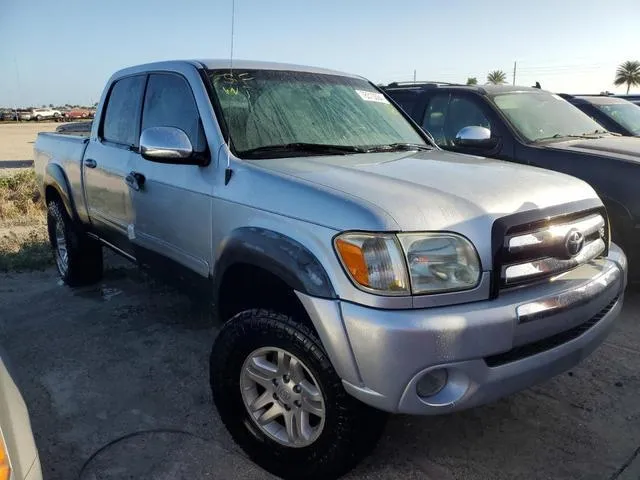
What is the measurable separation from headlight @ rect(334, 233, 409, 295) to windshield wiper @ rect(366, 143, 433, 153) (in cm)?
120

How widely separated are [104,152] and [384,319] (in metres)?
2.91

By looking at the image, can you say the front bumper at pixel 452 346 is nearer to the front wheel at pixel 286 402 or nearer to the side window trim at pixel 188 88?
the front wheel at pixel 286 402

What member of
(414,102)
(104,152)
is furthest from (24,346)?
(414,102)

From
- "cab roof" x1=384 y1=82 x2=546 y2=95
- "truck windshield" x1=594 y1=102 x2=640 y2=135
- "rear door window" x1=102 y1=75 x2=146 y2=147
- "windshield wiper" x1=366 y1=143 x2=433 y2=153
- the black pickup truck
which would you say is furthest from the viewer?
"truck windshield" x1=594 y1=102 x2=640 y2=135

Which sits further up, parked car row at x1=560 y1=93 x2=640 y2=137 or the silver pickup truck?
parked car row at x1=560 y1=93 x2=640 y2=137

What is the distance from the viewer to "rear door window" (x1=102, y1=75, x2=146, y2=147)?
3.95 metres

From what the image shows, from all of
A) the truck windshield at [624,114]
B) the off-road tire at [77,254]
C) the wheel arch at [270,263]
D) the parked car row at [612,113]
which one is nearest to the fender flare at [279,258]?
the wheel arch at [270,263]

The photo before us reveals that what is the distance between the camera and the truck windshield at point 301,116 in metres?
3.04

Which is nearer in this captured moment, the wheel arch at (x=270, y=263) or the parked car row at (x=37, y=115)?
the wheel arch at (x=270, y=263)

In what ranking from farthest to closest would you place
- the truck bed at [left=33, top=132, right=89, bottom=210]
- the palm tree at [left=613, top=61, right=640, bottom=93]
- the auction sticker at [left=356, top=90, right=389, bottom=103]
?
the palm tree at [left=613, top=61, right=640, bottom=93], the truck bed at [left=33, top=132, right=89, bottom=210], the auction sticker at [left=356, top=90, right=389, bottom=103]

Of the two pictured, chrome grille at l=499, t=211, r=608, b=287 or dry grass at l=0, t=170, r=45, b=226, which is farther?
dry grass at l=0, t=170, r=45, b=226

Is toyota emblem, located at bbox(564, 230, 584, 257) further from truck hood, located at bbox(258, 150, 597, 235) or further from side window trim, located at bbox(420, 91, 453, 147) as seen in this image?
side window trim, located at bbox(420, 91, 453, 147)

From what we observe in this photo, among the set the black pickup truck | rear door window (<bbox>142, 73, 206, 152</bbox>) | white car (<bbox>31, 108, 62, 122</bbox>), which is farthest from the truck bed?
white car (<bbox>31, 108, 62, 122</bbox>)

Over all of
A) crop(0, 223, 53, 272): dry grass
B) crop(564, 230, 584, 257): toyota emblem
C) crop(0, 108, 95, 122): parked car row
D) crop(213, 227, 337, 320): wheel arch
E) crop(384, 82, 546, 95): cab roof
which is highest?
crop(0, 108, 95, 122): parked car row
